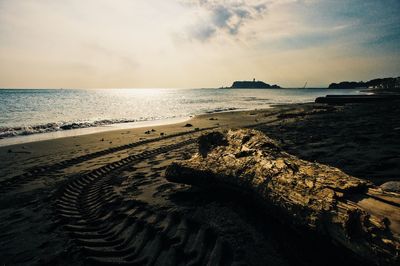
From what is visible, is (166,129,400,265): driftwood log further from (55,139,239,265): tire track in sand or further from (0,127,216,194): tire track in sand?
(0,127,216,194): tire track in sand

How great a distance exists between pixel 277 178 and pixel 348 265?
3.95 ft

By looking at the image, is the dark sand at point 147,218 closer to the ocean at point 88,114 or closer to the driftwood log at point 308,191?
the driftwood log at point 308,191

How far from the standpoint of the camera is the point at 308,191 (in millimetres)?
2932

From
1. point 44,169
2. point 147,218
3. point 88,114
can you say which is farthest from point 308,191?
point 88,114

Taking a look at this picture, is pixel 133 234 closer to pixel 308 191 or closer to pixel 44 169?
pixel 308 191

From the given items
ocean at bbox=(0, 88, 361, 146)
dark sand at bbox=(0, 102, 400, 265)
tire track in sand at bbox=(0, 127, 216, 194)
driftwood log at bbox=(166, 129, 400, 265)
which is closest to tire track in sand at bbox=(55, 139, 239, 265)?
dark sand at bbox=(0, 102, 400, 265)

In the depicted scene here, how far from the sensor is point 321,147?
750 cm

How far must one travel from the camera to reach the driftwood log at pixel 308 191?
2.15 meters

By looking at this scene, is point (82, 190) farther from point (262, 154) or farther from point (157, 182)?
point (262, 154)

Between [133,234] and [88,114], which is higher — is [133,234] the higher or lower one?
the higher one

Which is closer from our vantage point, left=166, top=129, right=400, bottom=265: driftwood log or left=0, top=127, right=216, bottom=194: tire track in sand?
Answer: left=166, top=129, right=400, bottom=265: driftwood log

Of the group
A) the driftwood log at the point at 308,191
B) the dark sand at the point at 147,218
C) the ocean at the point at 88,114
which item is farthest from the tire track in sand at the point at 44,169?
the ocean at the point at 88,114

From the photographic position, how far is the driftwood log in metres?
2.15

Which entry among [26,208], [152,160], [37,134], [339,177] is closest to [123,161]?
[152,160]
